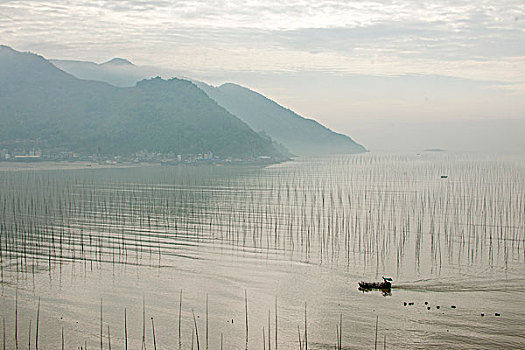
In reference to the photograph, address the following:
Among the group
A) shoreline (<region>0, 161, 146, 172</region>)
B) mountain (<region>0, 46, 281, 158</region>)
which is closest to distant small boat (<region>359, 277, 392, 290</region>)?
shoreline (<region>0, 161, 146, 172</region>)

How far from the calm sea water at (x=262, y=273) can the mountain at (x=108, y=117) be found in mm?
89943

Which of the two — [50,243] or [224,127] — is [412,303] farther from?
[224,127]

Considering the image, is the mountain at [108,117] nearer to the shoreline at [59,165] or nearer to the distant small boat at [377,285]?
the shoreline at [59,165]

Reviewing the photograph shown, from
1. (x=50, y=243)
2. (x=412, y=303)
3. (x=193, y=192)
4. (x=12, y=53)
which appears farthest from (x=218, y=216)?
(x=12, y=53)

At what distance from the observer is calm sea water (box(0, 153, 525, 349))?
15.4 m

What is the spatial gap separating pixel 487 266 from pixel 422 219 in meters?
12.2

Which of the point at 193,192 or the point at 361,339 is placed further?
the point at 193,192

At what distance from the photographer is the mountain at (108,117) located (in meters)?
128

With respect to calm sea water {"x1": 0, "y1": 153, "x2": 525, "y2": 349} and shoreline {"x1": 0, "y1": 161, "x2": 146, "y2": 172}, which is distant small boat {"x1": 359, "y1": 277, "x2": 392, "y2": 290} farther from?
shoreline {"x1": 0, "y1": 161, "x2": 146, "y2": 172}

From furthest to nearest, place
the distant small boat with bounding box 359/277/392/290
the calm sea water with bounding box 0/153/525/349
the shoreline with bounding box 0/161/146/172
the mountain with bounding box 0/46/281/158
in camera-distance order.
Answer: the mountain with bounding box 0/46/281/158 → the shoreline with bounding box 0/161/146/172 → the distant small boat with bounding box 359/277/392/290 → the calm sea water with bounding box 0/153/525/349

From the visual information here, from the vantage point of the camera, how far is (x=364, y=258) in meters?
23.6

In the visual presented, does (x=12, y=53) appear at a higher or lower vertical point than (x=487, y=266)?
higher

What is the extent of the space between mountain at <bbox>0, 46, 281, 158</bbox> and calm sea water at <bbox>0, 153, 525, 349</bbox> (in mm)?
89943

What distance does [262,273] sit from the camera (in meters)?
21.5
